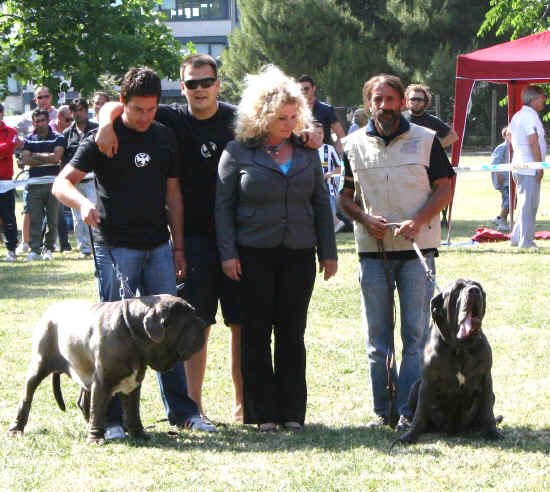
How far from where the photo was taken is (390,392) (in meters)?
5.14

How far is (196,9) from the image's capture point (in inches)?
2702

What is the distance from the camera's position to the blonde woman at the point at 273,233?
16.2 ft

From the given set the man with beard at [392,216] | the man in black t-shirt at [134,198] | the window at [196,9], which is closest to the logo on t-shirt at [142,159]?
the man in black t-shirt at [134,198]

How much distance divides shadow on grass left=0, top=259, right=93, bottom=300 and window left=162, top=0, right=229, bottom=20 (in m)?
58.5

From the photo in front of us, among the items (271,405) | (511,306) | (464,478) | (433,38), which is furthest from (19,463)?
(433,38)

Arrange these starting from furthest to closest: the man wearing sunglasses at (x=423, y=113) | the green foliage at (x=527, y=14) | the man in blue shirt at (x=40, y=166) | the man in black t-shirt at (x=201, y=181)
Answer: the green foliage at (x=527, y=14), the man in blue shirt at (x=40, y=166), the man wearing sunglasses at (x=423, y=113), the man in black t-shirt at (x=201, y=181)

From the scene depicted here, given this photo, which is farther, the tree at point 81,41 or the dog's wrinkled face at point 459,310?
the tree at point 81,41

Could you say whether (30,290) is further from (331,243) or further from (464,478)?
(464,478)

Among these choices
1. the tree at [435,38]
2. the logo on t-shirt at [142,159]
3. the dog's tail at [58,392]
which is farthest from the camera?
the tree at [435,38]

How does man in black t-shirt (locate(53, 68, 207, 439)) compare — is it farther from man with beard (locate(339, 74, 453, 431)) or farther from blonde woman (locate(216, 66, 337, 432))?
man with beard (locate(339, 74, 453, 431))

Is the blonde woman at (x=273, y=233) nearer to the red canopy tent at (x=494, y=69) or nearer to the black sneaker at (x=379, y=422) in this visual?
the black sneaker at (x=379, y=422)

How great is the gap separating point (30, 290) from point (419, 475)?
23.2 ft

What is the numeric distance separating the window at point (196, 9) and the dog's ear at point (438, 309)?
217 ft

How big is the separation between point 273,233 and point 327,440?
1171mm
